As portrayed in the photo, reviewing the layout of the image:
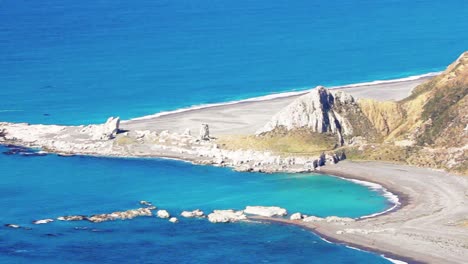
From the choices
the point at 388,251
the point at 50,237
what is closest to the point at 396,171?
the point at 388,251

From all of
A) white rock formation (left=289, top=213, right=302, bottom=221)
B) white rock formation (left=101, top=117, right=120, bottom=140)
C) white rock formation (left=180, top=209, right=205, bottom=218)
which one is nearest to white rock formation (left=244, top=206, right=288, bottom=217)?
white rock formation (left=289, top=213, right=302, bottom=221)

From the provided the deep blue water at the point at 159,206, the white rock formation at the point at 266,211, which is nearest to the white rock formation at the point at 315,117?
the deep blue water at the point at 159,206

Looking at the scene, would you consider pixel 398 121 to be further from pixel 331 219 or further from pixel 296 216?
pixel 296 216

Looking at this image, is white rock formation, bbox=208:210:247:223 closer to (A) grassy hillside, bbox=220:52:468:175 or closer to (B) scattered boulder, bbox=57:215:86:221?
(B) scattered boulder, bbox=57:215:86:221

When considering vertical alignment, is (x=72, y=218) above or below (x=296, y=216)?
above

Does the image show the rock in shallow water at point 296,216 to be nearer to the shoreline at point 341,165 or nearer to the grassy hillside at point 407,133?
the shoreline at point 341,165

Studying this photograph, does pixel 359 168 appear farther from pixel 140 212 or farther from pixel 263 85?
pixel 263 85

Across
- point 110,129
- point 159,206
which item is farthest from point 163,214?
point 110,129
